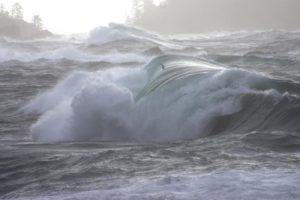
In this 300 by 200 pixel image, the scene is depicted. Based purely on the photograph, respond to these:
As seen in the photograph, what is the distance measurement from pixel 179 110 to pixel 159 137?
653 millimetres

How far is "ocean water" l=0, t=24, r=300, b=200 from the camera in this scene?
14.2ft

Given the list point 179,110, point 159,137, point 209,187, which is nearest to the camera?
point 209,187

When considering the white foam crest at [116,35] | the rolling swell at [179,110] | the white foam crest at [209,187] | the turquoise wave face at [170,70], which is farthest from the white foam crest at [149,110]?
the white foam crest at [116,35]

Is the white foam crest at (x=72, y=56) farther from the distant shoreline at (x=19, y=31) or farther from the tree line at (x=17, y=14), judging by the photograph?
the tree line at (x=17, y=14)

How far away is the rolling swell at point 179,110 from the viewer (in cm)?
713

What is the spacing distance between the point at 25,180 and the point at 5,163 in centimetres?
88

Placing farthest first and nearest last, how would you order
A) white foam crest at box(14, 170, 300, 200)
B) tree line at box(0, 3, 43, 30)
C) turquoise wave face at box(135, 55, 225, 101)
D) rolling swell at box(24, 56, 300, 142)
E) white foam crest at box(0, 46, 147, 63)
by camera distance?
tree line at box(0, 3, 43, 30) < white foam crest at box(0, 46, 147, 63) < turquoise wave face at box(135, 55, 225, 101) < rolling swell at box(24, 56, 300, 142) < white foam crest at box(14, 170, 300, 200)

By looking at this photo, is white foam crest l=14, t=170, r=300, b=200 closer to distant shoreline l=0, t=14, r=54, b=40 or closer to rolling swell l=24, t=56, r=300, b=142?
rolling swell l=24, t=56, r=300, b=142

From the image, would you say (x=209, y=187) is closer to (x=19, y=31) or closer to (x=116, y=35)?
(x=116, y=35)

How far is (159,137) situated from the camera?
23.5ft

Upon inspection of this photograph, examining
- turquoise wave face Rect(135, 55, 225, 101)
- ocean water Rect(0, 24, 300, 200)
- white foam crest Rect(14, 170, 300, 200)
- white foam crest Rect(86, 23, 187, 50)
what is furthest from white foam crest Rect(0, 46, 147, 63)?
white foam crest Rect(14, 170, 300, 200)

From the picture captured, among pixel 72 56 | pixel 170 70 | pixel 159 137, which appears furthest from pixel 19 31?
pixel 159 137

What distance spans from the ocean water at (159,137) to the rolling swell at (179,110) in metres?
0.01

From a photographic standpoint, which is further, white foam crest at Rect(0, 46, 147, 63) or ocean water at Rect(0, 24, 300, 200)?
white foam crest at Rect(0, 46, 147, 63)
